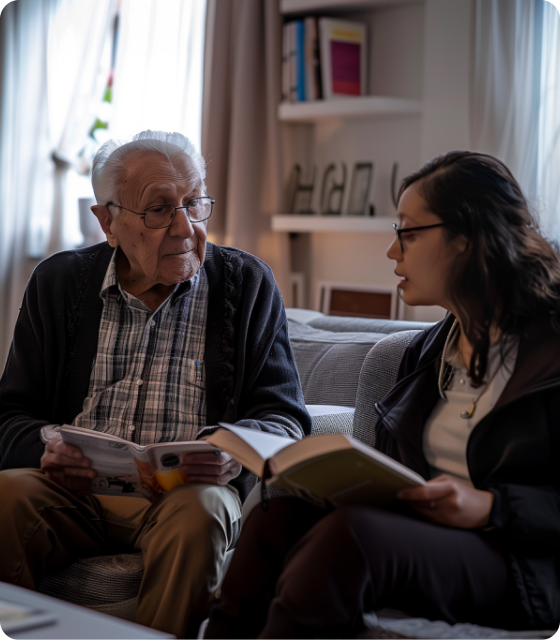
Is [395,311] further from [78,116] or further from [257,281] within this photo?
[78,116]

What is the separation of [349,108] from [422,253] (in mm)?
1801

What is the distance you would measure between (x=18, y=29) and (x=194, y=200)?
9.02 feet

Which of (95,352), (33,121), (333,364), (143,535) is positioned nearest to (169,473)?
(143,535)

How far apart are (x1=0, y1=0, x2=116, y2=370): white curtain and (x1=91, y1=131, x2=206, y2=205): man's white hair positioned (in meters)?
2.17

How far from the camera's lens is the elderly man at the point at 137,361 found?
152 cm

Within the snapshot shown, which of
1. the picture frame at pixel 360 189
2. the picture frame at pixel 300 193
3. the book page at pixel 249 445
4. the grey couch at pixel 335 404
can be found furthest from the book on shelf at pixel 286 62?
the book page at pixel 249 445

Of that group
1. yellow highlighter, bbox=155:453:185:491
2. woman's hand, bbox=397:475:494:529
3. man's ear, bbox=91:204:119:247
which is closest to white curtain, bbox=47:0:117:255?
man's ear, bbox=91:204:119:247

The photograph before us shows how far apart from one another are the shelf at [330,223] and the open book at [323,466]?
72.3 inches

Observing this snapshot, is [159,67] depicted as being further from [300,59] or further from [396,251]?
[396,251]

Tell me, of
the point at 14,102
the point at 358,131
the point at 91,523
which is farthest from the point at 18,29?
the point at 91,523

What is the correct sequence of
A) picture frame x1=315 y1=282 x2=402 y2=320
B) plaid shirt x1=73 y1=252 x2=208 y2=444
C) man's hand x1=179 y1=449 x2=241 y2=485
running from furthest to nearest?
1. picture frame x1=315 y1=282 x2=402 y2=320
2. plaid shirt x1=73 y1=252 x2=208 y2=444
3. man's hand x1=179 y1=449 x2=241 y2=485

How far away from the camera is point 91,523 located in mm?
1602

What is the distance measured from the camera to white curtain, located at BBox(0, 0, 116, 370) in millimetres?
3854

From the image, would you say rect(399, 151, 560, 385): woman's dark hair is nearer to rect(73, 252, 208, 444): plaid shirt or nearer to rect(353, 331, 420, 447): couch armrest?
rect(353, 331, 420, 447): couch armrest
